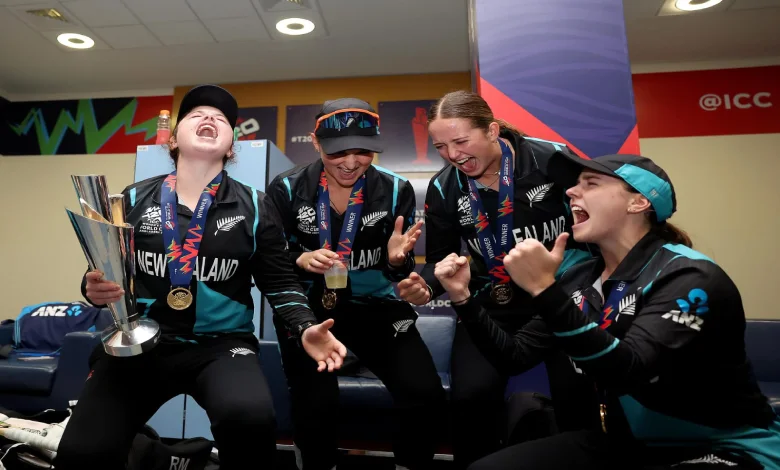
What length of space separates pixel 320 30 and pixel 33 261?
14.3 ft

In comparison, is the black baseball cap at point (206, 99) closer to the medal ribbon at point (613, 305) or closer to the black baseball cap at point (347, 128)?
the black baseball cap at point (347, 128)

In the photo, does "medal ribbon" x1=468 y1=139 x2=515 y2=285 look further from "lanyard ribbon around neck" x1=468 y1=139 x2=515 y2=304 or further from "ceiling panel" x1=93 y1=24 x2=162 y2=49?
"ceiling panel" x1=93 y1=24 x2=162 y2=49

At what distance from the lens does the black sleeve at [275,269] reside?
6.06ft

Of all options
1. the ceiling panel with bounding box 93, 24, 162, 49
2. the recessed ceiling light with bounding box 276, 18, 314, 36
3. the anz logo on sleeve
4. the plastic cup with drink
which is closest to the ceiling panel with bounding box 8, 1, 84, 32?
the ceiling panel with bounding box 93, 24, 162, 49

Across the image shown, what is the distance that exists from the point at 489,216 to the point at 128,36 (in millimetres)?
4260

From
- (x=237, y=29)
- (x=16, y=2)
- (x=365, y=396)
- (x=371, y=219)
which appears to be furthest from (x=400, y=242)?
(x=16, y=2)

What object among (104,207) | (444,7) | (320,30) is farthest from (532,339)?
(320,30)

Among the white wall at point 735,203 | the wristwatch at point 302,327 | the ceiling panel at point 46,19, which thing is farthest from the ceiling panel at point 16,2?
the white wall at point 735,203

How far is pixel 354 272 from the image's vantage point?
2.10 metres

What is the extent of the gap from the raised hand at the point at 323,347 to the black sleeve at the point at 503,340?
1.36ft

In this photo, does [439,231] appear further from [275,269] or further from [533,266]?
[533,266]

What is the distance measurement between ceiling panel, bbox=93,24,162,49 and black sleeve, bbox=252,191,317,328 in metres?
3.60

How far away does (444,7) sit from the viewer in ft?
13.8

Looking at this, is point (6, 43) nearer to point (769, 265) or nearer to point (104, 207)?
point (104, 207)
